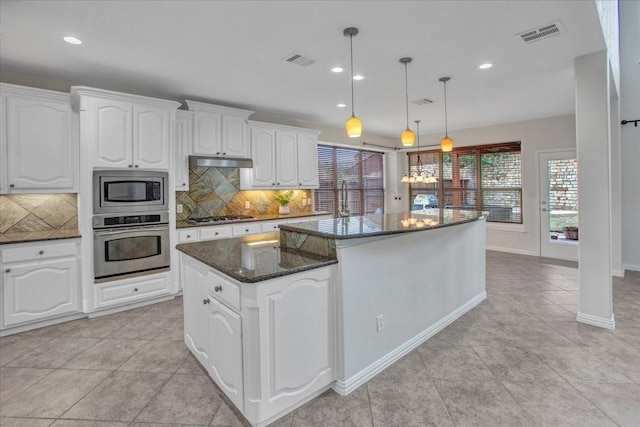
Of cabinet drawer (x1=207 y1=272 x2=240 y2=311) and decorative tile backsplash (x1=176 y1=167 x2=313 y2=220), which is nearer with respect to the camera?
cabinet drawer (x1=207 y1=272 x2=240 y2=311)

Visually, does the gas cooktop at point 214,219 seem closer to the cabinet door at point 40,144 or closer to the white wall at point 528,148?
the cabinet door at point 40,144

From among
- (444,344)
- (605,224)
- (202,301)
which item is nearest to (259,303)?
(202,301)

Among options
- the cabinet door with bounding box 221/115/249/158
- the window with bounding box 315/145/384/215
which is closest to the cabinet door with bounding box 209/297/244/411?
the cabinet door with bounding box 221/115/249/158

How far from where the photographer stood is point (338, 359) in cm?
213

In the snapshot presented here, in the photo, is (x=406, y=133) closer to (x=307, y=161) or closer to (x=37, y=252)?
(x=307, y=161)

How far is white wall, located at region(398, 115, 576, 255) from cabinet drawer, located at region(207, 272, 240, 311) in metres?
6.29

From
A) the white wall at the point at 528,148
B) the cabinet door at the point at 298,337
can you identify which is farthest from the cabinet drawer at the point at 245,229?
the white wall at the point at 528,148

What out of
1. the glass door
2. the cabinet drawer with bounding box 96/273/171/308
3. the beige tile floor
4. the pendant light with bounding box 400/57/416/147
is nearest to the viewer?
the beige tile floor

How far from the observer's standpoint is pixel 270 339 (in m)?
1.79

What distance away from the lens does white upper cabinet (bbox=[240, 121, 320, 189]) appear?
498 cm

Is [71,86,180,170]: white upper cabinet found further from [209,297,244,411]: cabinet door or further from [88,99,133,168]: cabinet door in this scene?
[209,297,244,411]: cabinet door

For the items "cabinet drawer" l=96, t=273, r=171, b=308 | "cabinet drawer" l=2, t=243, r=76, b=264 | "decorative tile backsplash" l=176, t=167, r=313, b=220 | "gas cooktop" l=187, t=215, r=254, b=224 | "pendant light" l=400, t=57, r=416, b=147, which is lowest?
→ "cabinet drawer" l=96, t=273, r=171, b=308

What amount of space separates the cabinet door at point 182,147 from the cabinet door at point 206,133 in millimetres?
76

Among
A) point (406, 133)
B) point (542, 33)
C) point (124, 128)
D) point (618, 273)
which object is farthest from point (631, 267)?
point (124, 128)
